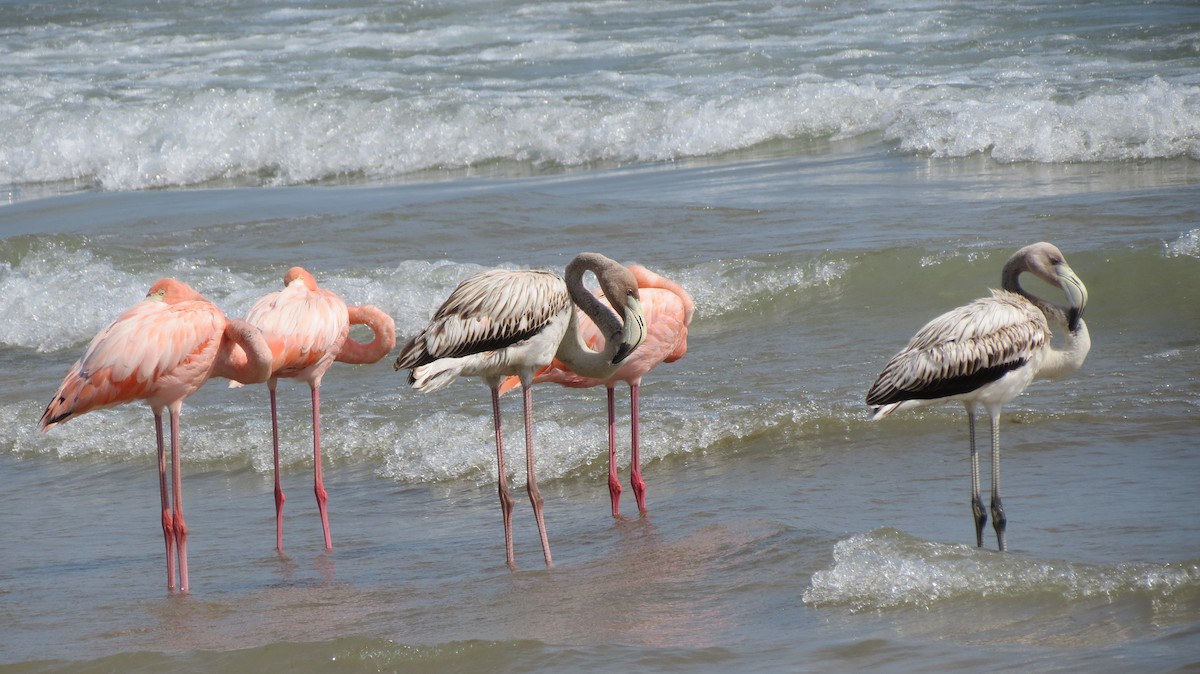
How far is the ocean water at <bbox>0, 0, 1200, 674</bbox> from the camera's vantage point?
15.6ft

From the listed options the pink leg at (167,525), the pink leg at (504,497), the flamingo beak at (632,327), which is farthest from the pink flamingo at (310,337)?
the flamingo beak at (632,327)

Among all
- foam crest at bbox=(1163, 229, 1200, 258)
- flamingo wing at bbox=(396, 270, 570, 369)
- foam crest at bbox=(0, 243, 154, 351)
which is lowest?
foam crest at bbox=(0, 243, 154, 351)

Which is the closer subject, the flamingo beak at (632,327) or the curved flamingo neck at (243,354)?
the flamingo beak at (632,327)

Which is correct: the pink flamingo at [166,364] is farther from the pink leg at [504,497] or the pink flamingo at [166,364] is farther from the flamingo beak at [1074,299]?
the flamingo beak at [1074,299]

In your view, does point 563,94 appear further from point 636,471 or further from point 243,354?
point 243,354

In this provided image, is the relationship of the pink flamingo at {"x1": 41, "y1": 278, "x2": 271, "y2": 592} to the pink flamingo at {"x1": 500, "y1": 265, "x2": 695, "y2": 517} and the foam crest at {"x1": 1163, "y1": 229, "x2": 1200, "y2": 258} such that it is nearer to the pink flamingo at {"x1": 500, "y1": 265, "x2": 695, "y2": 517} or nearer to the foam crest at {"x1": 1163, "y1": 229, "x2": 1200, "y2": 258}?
the pink flamingo at {"x1": 500, "y1": 265, "x2": 695, "y2": 517}

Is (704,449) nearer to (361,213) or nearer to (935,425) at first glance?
(935,425)

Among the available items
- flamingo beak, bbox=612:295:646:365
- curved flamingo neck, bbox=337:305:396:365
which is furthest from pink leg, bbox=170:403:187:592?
flamingo beak, bbox=612:295:646:365

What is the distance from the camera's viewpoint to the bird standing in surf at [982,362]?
5355 millimetres

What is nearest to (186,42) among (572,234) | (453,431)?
(572,234)

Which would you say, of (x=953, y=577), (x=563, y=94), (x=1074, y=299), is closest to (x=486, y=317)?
(x=953, y=577)

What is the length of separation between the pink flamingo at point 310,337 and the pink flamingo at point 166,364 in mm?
260

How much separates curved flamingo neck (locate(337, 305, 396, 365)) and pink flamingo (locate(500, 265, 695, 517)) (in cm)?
73

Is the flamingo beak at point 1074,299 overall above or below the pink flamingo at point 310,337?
above
